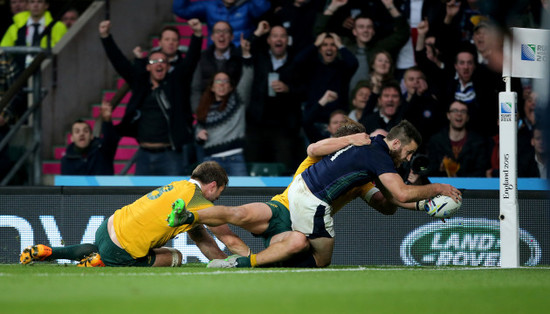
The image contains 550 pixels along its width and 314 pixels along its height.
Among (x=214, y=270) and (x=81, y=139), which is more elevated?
(x=81, y=139)

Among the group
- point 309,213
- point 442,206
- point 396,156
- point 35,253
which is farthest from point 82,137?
point 442,206

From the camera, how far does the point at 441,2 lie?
12945mm

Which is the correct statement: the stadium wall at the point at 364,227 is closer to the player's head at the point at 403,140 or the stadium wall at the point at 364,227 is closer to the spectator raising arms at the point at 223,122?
the spectator raising arms at the point at 223,122

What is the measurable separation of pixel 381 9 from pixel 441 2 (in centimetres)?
86

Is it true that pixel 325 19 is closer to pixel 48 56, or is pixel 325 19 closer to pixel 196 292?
Answer: pixel 48 56

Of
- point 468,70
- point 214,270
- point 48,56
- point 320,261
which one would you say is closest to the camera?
point 214,270

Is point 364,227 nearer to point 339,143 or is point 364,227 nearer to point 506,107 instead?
point 339,143

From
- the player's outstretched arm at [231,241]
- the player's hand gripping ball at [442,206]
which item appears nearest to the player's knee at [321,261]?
the player's outstretched arm at [231,241]

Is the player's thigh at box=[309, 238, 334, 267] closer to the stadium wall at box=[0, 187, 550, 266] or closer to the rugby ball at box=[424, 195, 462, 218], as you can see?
the rugby ball at box=[424, 195, 462, 218]

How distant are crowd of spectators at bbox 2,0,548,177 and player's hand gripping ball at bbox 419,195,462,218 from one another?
3324 mm

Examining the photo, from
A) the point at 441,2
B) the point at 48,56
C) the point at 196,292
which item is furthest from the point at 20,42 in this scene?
the point at 196,292

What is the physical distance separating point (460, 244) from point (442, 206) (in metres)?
2.18

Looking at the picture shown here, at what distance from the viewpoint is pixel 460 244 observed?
1042cm

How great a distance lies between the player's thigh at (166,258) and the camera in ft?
29.3
